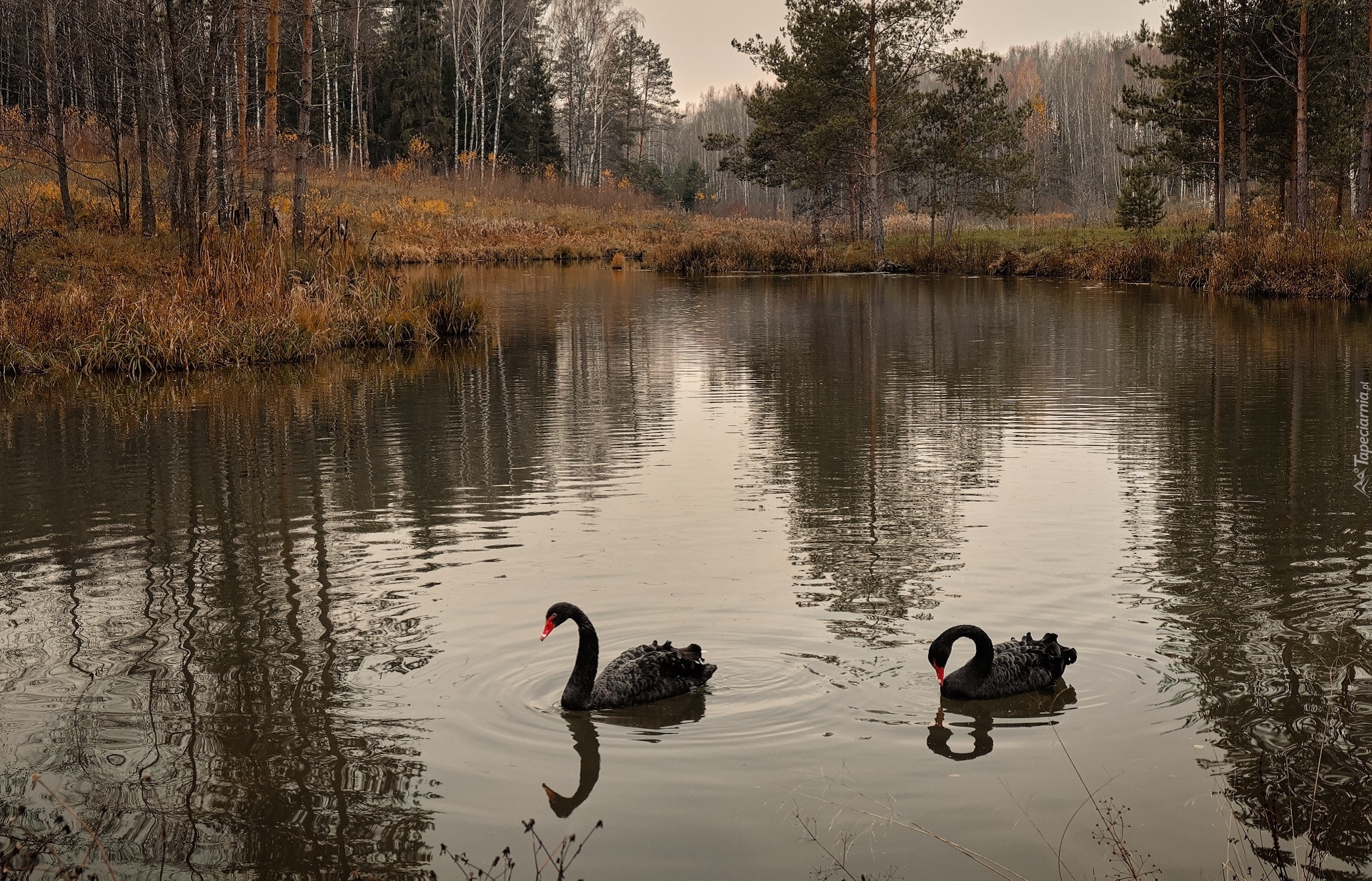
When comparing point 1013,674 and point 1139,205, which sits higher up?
point 1139,205

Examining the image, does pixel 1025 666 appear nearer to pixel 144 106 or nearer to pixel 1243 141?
pixel 144 106

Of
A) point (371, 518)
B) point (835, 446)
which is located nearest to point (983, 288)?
point (835, 446)

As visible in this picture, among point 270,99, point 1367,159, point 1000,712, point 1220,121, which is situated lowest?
point 1000,712

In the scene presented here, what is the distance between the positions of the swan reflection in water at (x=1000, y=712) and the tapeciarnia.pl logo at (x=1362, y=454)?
508 cm

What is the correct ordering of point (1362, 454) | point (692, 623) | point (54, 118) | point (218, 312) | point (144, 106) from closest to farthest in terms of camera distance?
point (692, 623) < point (1362, 454) < point (218, 312) < point (144, 106) < point (54, 118)

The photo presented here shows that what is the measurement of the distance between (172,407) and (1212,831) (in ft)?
43.4

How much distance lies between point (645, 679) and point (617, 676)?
5.4 inches

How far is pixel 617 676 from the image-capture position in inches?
232

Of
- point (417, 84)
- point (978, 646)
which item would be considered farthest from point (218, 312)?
point (417, 84)

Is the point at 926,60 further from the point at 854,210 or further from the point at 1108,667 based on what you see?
the point at 1108,667

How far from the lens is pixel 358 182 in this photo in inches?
2140

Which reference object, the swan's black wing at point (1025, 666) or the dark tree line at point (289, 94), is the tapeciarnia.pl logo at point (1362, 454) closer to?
the swan's black wing at point (1025, 666)

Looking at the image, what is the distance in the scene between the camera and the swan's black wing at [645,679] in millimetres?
5840

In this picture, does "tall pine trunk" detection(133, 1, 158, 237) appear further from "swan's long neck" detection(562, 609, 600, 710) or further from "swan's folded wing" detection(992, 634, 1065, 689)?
"swan's folded wing" detection(992, 634, 1065, 689)
